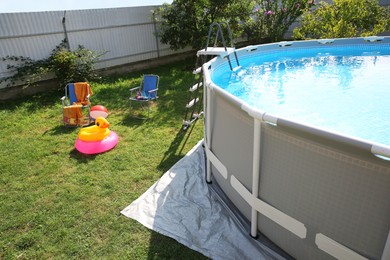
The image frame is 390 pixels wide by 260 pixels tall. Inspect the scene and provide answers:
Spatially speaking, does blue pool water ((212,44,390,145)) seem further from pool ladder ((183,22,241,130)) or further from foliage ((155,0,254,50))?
foliage ((155,0,254,50))

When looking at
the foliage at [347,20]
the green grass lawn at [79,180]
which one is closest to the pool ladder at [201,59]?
the green grass lawn at [79,180]

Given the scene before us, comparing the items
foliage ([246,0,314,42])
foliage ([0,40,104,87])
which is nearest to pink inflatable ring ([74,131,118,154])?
foliage ([0,40,104,87])

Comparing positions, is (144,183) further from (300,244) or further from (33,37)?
(33,37)

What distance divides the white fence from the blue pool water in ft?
15.8

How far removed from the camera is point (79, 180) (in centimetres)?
405

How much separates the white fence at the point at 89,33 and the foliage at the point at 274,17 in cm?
470

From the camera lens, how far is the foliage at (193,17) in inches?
390

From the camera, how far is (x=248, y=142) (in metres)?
2.59

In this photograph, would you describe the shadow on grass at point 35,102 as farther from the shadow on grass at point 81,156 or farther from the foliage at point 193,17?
the foliage at point 193,17

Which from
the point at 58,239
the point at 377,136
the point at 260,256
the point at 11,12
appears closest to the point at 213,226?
the point at 260,256

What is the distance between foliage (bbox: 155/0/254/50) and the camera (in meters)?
9.91

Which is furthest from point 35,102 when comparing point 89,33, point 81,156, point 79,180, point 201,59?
point 201,59

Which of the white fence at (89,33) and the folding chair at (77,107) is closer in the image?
the folding chair at (77,107)

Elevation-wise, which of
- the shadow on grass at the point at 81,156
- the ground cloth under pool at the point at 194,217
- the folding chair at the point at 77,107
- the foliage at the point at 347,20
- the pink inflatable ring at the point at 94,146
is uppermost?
the foliage at the point at 347,20
